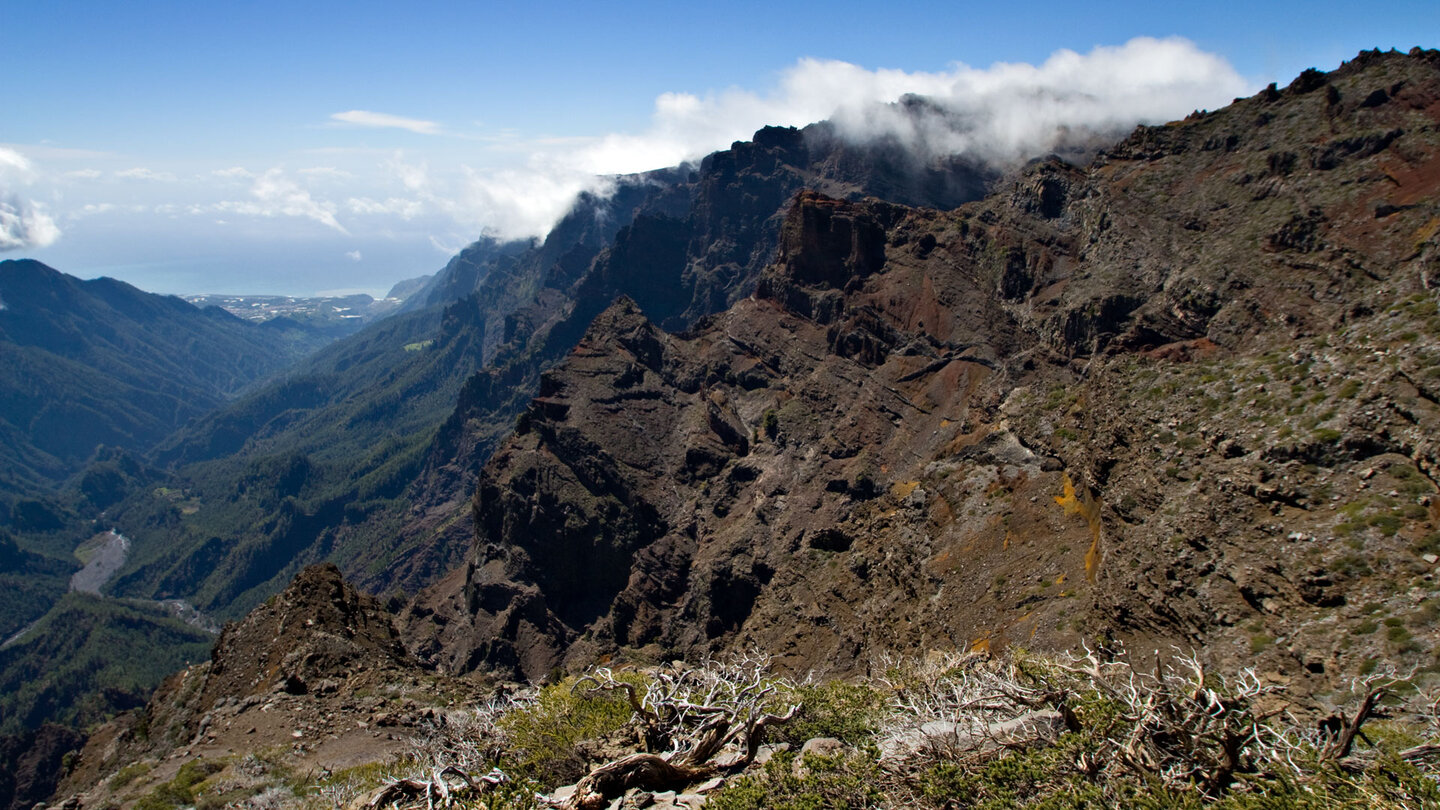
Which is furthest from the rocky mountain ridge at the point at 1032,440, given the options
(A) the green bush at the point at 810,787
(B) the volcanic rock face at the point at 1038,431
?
(A) the green bush at the point at 810,787

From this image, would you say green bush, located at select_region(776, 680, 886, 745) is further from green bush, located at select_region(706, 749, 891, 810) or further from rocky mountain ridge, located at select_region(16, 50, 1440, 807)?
rocky mountain ridge, located at select_region(16, 50, 1440, 807)

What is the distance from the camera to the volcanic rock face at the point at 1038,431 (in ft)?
91.5

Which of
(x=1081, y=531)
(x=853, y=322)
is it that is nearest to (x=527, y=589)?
(x=853, y=322)

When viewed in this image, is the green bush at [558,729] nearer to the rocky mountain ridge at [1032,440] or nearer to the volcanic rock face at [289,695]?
the volcanic rock face at [289,695]

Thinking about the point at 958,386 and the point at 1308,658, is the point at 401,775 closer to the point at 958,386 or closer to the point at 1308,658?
the point at 1308,658

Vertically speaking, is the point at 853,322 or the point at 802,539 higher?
the point at 853,322

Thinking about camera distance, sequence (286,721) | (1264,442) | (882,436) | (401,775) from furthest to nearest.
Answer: (882,436)
(286,721)
(1264,442)
(401,775)

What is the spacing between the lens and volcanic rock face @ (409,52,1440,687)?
91.5 feet

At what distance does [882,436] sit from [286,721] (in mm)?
69009

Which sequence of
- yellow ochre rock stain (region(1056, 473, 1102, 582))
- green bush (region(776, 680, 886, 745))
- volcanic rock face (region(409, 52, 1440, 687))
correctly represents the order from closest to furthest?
green bush (region(776, 680, 886, 745)) → volcanic rock face (region(409, 52, 1440, 687)) → yellow ochre rock stain (region(1056, 473, 1102, 582))

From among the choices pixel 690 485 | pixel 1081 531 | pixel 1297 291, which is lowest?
pixel 690 485

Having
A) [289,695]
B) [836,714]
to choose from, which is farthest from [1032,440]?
[289,695]

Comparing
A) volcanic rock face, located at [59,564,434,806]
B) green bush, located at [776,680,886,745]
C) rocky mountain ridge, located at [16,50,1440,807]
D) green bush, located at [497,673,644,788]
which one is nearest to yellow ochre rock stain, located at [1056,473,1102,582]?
rocky mountain ridge, located at [16,50,1440,807]

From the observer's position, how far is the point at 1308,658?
73.8 feet
